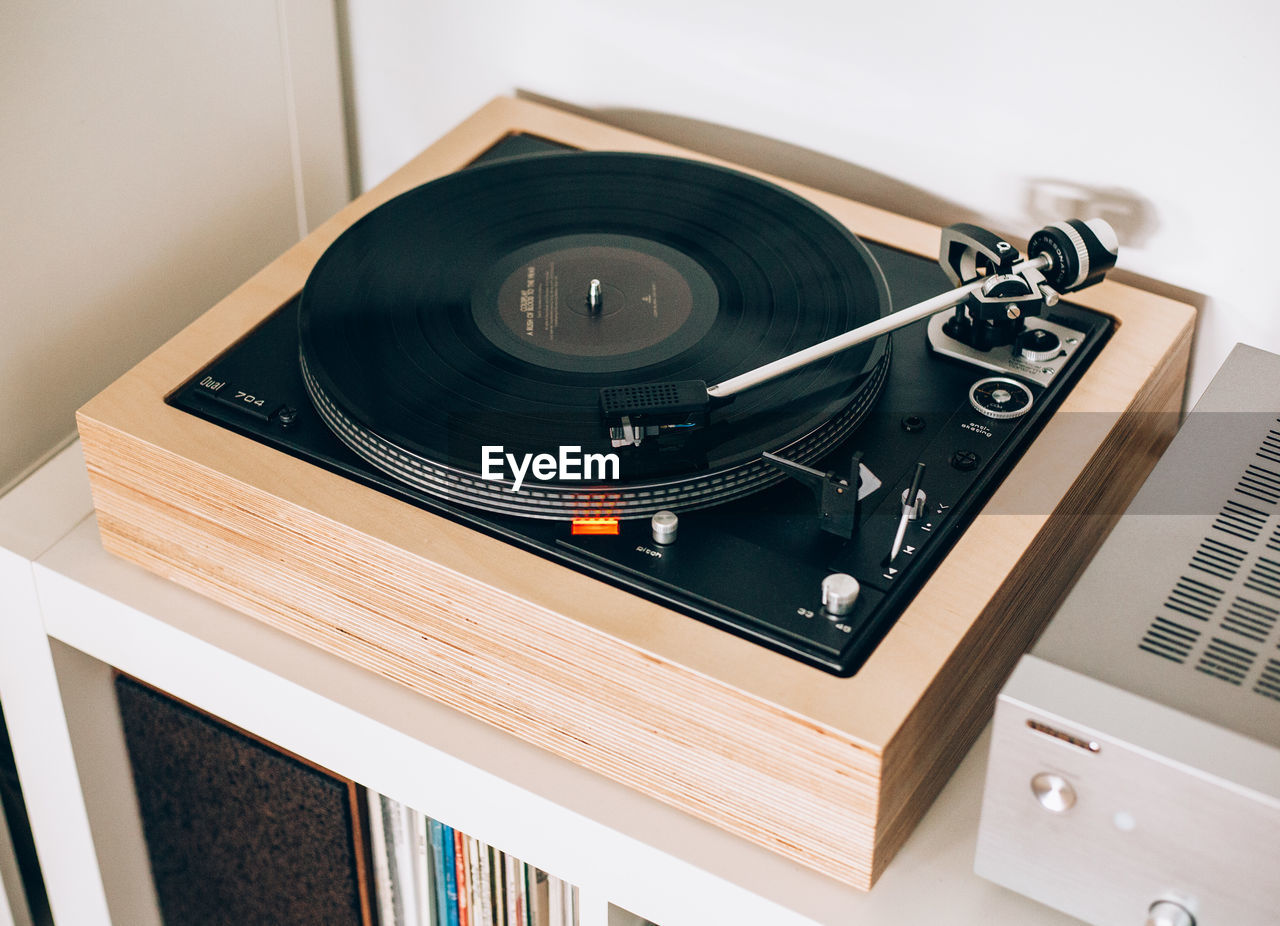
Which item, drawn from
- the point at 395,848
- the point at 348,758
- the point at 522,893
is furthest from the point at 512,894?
the point at 348,758

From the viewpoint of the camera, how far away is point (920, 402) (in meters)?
0.89

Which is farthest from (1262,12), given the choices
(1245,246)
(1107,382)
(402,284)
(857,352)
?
(402,284)

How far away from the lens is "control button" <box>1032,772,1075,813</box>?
668 mm

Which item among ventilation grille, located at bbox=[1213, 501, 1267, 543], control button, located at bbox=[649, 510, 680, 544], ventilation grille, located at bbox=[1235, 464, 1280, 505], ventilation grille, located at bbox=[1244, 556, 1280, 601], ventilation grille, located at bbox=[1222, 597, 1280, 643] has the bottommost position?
control button, located at bbox=[649, 510, 680, 544]

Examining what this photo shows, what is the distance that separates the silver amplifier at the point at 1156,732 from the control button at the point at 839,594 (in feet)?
0.34

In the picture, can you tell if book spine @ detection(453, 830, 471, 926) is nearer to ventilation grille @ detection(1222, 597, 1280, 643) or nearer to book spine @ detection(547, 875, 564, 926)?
book spine @ detection(547, 875, 564, 926)

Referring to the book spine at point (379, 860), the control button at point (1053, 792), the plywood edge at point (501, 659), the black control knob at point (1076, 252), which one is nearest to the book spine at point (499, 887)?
the book spine at point (379, 860)

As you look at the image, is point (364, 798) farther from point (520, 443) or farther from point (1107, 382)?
point (1107, 382)

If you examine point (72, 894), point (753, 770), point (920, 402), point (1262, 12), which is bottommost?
point (72, 894)

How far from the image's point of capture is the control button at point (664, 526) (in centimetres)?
78

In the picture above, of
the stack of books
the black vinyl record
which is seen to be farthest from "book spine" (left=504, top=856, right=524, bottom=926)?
the black vinyl record

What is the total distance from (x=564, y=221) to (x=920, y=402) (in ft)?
0.98

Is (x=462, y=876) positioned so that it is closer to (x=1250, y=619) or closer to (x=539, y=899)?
(x=539, y=899)

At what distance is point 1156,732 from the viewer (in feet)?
2.07
